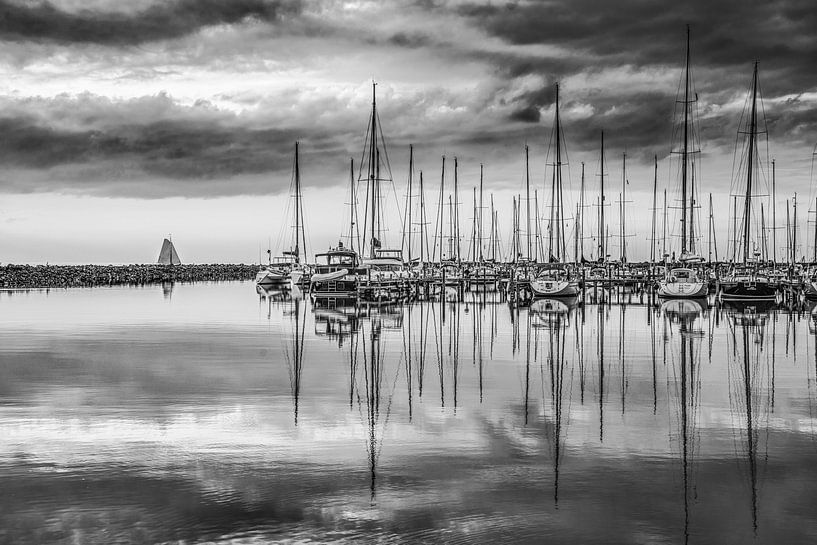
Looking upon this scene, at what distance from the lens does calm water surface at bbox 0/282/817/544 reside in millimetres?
10094

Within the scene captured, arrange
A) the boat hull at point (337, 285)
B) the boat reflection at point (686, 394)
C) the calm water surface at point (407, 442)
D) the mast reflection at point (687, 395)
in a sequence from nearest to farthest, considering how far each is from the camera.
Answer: the calm water surface at point (407, 442), the mast reflection at point (687, 395), the boat reflection at point (686, 394), the boat hull at point (337, 285)

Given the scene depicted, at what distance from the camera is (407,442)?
14.2m

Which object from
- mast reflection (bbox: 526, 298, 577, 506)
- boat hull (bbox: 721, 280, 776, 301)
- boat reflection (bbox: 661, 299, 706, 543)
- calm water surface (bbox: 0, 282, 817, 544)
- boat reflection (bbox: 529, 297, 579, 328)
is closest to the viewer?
calm water surface (bbox: 0, 282, 817, 544)

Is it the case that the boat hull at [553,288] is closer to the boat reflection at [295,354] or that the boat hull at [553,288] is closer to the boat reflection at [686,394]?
the boat reflection at [686,394]

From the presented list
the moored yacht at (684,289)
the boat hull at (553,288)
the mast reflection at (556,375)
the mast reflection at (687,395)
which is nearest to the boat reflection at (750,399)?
the mast reflection at (687,395)

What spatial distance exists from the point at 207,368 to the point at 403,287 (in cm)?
4894

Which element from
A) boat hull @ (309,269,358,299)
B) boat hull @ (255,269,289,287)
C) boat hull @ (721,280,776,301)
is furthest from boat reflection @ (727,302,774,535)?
boat hull @ (255,269,289,287)

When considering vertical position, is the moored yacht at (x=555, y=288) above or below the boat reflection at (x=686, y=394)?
above

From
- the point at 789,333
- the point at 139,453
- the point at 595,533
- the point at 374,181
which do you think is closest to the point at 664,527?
the point at 595,533

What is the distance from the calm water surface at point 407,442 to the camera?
10094 millimetres

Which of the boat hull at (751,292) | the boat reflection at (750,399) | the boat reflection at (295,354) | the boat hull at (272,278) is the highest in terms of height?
the boat hull at (272,278)

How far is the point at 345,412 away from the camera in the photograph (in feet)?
55.9

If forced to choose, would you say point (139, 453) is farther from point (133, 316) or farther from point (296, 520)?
point (133, 316)

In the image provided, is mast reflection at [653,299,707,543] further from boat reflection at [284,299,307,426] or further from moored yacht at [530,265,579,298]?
moored yacht at [530,265,579,298]
